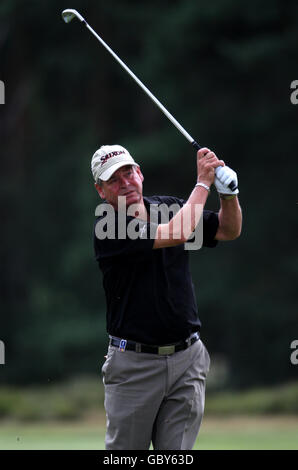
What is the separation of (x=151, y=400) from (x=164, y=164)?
449 inches

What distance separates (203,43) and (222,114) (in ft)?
4.12

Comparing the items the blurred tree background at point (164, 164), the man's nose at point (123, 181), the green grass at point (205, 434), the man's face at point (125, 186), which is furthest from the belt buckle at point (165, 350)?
the blurred tree background at point (164, 164)

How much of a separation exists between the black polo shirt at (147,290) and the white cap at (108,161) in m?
0.33

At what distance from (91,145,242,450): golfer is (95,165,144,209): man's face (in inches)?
2.2

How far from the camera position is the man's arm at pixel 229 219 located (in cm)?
471

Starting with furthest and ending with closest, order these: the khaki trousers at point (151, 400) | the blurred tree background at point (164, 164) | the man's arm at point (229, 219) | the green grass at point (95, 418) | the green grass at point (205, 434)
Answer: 1. the blurred tree background at point (164, 164)
2. the green grass at point (95, 418)
3. the green grass at point (205, 434)
4. the man's arm at point (229, 219)
5. the khaki trousers at point (151, 400)

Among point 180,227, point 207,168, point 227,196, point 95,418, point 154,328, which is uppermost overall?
point 207,168

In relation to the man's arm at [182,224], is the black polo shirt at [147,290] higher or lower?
lower

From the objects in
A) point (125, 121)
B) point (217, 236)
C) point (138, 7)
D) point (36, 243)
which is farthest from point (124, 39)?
point (217, 236)

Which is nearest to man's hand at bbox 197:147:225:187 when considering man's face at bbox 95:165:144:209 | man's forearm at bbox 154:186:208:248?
man's forearm at bbox 154:186:208:248

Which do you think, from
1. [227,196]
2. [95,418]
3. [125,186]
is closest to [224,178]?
[227,196]

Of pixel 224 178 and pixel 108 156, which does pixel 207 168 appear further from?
pixel 108 156

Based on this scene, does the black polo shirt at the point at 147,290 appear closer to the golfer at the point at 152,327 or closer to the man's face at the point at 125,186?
the golfer at the point at 152,327

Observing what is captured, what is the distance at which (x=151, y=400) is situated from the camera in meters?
4.37
